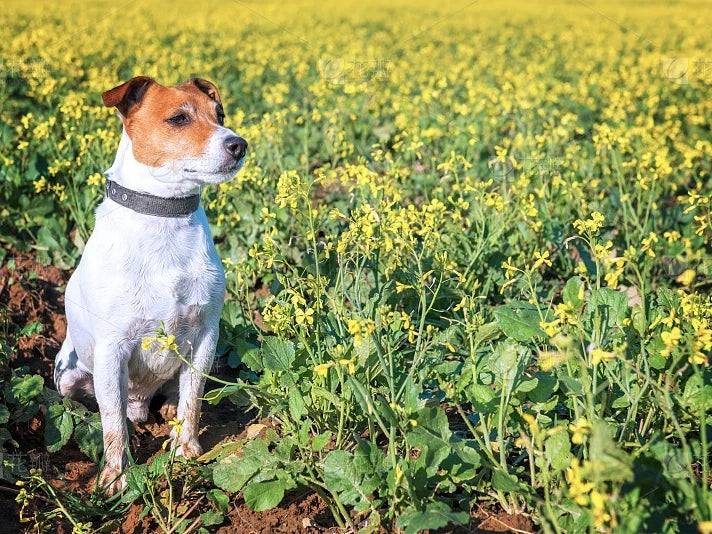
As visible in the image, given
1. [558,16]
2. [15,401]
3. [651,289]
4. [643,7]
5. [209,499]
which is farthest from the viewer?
[643,7]

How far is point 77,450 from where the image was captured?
3959 mm

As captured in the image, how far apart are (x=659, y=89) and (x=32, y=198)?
7.77m

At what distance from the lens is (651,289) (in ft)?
17.4

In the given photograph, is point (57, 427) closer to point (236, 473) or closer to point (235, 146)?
point (236, 473)

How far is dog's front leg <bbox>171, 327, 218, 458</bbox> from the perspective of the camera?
3748mm

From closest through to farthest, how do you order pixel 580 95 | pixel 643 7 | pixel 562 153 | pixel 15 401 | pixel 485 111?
pixel 15 401
pixel 562 153
pixel 485 111
pixel 580 95
pixel 643 7

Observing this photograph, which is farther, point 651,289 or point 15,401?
point 651,289

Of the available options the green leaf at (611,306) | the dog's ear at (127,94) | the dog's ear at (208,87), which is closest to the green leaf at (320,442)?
the green leaf at (611,306)

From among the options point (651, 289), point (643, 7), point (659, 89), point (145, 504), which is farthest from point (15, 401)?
point (643, 7)

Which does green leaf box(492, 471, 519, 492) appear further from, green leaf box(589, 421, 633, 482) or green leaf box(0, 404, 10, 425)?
green leaf box(0, 404, 10, 425)

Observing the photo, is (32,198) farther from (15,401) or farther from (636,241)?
(636,241)

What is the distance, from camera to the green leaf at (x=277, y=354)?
138 inches

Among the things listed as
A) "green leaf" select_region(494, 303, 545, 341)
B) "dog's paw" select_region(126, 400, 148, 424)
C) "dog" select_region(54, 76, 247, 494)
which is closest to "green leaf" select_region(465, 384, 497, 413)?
"green leaf" select_region(494, 303, 545, 341)

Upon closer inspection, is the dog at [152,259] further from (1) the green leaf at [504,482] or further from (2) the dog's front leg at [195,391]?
(1) the green leaf at [504,482]
